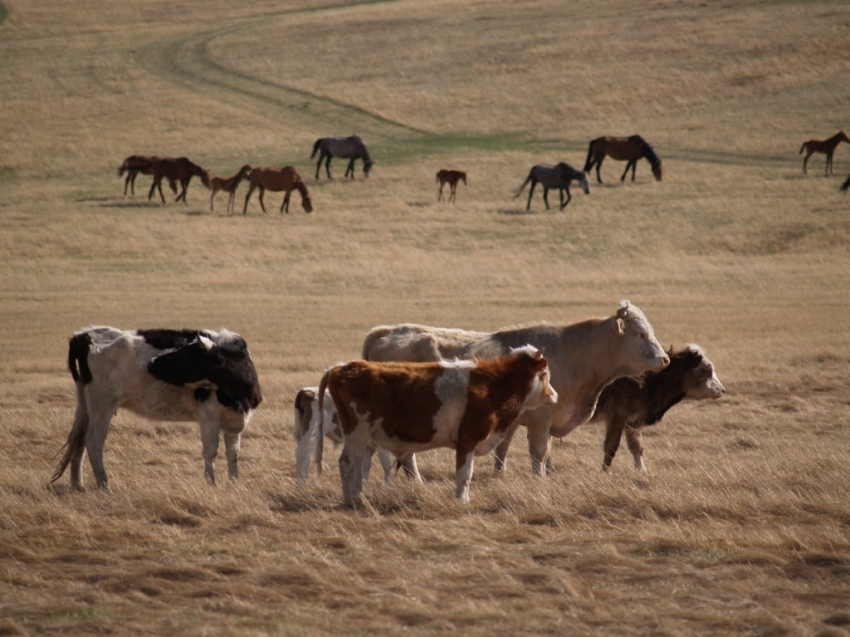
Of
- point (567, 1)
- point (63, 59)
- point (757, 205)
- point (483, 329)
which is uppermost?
point (567, 1)

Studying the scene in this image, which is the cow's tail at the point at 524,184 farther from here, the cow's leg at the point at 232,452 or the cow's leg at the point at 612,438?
the cow's leg at the point at 232,452

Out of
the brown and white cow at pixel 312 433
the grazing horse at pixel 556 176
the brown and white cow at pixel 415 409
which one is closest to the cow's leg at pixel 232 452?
the brown and white cow at pixel 312 433

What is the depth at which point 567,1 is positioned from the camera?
79.6 m

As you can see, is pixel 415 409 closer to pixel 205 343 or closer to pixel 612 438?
pixel 205 343

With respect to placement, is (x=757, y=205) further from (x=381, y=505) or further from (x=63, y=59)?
(x=63, y=59)

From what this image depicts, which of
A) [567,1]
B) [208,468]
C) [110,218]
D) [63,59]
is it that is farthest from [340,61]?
[208,468]

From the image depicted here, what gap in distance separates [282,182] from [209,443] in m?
28.9

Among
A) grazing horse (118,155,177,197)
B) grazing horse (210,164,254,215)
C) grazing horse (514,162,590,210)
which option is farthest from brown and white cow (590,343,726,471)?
grazing horse (118,155,177,197)

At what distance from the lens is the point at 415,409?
936cm

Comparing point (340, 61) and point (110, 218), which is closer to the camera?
point (110, 218)

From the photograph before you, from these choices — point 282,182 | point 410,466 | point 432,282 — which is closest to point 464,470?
point 410,466

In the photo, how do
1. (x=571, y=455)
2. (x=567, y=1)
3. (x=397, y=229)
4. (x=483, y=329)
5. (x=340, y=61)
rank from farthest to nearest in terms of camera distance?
1. (x=567, y=1)
2. (x=340, y=61)
3. (x=397, y=229)
4. (x=483, y=329)
5. (x=571, y=455)

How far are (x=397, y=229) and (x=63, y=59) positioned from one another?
38.2 meters

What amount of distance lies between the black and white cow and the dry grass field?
56cm
